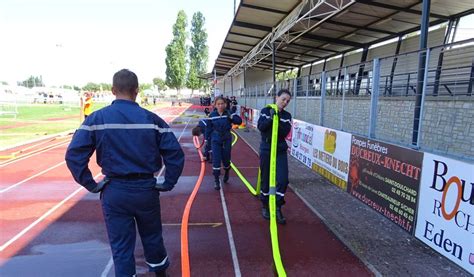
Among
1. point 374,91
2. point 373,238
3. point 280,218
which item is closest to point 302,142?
point 374,91

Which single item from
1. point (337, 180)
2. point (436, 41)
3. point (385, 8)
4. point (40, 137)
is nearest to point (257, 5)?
point (385, 8)

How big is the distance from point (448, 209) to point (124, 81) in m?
3.99

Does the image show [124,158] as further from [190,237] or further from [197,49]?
[197,49]

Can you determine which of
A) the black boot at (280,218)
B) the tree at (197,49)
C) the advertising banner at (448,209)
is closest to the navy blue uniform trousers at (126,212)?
the black boot at (280,218)

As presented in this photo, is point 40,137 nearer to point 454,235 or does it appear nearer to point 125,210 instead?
point 125,210

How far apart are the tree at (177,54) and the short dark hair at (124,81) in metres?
71.5

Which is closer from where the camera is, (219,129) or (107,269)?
(107,269)

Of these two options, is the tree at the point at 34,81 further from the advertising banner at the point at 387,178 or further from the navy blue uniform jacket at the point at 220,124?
the advertising banner at the point at 387,178

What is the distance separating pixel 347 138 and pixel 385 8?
8.55 metres

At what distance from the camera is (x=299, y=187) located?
7715 millimetres

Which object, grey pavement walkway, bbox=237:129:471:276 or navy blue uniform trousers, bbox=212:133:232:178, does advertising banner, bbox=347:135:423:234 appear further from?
navy blue uniform trousers, bbox=212:133:232:178

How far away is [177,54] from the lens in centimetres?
7181

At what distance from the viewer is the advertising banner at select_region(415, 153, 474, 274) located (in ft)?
13.1

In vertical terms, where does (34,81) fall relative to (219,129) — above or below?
above
